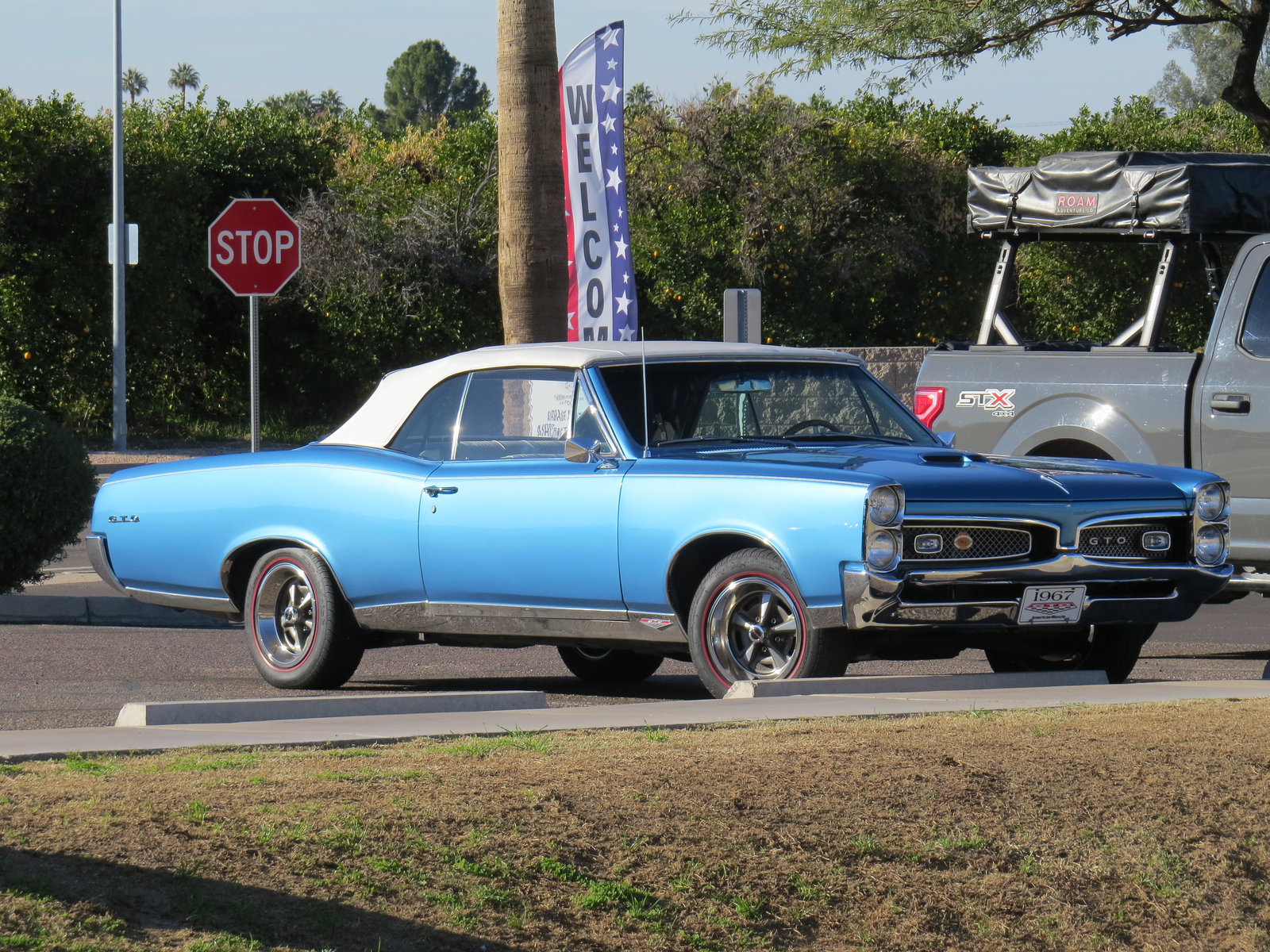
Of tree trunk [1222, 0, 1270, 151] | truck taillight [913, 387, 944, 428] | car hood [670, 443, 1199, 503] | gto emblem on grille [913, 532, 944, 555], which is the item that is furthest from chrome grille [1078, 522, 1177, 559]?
tree trunk [1222, 0, 1270, 151]

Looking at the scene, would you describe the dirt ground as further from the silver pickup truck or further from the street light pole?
the street light pole

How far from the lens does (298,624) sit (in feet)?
29.7

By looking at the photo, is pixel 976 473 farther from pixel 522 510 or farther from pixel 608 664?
pixel 608 664

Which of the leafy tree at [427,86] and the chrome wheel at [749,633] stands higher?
the leafy tree at [427,86]

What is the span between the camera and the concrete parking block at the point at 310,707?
22.0 feet

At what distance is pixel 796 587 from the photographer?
735 cm

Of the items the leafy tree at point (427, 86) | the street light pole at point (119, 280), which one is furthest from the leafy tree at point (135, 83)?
the street light pole at point (119, 280)

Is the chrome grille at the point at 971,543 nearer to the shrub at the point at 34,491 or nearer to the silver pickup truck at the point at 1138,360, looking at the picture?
the silver pickup truck at the point at 1138,360

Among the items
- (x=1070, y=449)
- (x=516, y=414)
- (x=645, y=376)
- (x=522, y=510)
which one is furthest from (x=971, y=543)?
(x=1070, y=449)

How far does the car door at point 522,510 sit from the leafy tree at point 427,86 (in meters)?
120

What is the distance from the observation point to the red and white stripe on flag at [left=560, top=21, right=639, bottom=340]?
1480 cm

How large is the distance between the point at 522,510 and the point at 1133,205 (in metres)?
5.17

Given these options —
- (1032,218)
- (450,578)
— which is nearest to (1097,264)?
(1032,218)

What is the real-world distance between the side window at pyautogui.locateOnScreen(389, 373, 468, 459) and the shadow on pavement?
4571 mm
